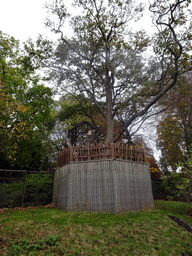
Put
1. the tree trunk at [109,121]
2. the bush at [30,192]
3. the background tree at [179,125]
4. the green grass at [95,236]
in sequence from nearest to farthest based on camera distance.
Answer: the green grass at [95,236], the bush at [30,192], the tree trunk at [109,121], the background tree at [179,125]

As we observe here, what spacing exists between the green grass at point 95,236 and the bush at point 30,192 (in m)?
4.09

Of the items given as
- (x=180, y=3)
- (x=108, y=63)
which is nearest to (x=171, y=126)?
(x=108, y=63)

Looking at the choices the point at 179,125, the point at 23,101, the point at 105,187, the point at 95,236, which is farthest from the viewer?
the point at 179,125

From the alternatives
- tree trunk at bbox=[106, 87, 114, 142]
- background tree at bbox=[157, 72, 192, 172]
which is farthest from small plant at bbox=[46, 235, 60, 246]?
background tree at bbox=[157, 72, 192, 172]

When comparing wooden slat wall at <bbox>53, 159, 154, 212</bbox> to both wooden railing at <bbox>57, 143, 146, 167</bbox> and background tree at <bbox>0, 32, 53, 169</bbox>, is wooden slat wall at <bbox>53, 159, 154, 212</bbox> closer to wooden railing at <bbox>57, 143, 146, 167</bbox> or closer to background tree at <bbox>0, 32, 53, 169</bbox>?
wooden railing at <bbox>57, 143, 146, 167</bbox>

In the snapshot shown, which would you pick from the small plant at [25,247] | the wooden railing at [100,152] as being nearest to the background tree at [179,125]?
the wooden railing at [100,152]

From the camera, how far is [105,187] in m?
9.10

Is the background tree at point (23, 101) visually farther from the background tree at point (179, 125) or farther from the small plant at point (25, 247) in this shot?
the background tree at point (179, 125)

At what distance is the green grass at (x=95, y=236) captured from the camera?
5.18m

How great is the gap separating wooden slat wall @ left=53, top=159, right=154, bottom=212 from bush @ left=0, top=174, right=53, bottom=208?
247 centimetres

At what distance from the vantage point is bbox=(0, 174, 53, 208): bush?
34.2ft

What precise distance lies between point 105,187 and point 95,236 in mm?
3139

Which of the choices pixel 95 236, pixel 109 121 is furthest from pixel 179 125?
pixel 95 236

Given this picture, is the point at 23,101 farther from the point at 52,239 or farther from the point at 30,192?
the point at 52,239
